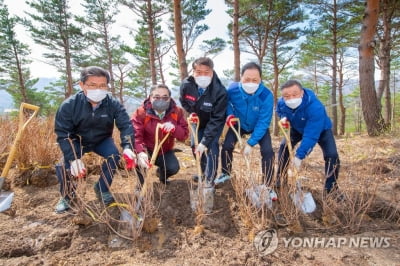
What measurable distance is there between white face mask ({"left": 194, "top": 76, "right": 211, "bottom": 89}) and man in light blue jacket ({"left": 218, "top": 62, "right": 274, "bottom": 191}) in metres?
0.28

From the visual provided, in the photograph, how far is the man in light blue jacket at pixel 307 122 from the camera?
2227 mm

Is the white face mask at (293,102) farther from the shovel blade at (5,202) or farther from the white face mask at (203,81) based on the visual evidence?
the shovel blade at (5,202)

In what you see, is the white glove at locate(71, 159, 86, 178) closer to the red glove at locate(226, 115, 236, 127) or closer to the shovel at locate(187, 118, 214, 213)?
the shovel at locate(187, 118, 214, 213)

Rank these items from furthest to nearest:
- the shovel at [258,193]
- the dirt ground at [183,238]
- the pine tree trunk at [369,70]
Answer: the pine tree trunk at [369,70], the shovel at [258,193], the dirt ground at [183,238]

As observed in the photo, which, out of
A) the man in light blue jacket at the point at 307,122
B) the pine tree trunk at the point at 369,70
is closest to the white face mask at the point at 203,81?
the man in light blue jacket at the point at 307,122

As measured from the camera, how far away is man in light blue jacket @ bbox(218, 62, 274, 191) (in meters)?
2.37

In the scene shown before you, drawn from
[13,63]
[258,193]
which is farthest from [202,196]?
[13,63]

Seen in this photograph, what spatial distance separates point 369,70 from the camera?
17.6ft

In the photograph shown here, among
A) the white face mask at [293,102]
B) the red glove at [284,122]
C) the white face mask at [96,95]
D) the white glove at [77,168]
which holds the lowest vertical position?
the white glove at [77,168]

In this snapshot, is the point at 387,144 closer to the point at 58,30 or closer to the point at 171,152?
the point at 171,152

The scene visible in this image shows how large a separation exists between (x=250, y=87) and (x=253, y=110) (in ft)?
0.82

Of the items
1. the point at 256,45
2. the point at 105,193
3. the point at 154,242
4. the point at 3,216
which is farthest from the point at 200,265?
the point at 256,45

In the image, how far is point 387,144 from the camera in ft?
14.5

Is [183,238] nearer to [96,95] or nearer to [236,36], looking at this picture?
[96,95]
